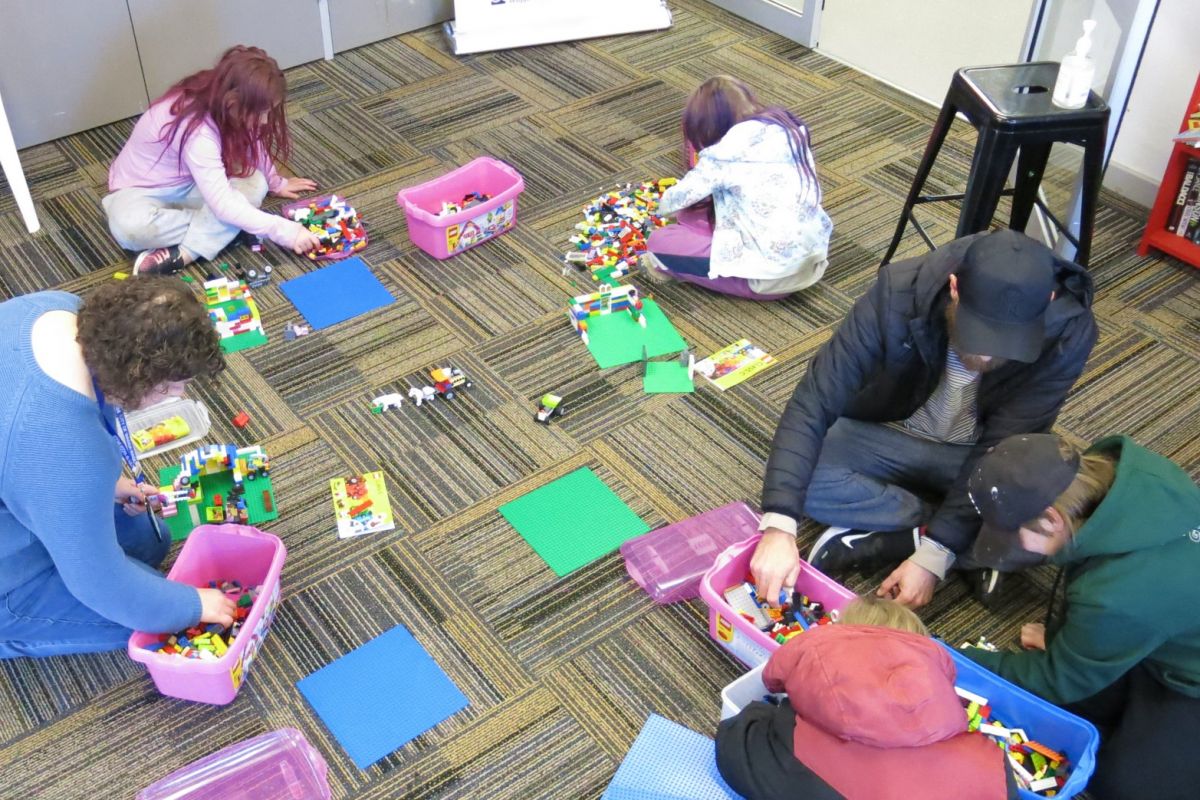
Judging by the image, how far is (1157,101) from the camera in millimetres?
3541

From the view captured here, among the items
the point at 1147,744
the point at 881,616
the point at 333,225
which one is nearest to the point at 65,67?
the point at 333,225

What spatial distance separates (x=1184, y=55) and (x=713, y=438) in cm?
204

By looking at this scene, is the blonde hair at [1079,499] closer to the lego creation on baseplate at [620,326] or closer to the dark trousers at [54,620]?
the lego creation on baseplate at [620,326]

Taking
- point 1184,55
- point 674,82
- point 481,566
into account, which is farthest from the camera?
point 674,82

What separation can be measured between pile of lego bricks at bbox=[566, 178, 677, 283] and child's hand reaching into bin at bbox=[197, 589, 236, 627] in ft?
5.18

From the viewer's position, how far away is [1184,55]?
135 inches

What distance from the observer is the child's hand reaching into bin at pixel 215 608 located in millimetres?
2129

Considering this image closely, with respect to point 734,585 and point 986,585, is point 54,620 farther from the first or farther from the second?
point 986,585

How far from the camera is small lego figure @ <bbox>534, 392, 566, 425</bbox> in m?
2.85

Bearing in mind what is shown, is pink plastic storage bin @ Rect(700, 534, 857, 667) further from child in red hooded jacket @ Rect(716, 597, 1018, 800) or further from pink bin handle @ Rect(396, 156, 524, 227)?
pink bin handle @ Rect(396, 156, 524, 227)

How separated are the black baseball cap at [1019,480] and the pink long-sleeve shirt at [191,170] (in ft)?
7.38

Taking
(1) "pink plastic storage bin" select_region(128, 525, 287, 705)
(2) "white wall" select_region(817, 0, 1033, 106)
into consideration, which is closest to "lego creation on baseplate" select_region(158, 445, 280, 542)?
(1) "pink plastic storage bin" select_region(128, 525, 287, 705)

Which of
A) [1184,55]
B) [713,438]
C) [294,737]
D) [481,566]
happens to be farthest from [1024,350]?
[1184,55]

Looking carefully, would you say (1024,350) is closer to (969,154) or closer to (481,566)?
(481,566)
